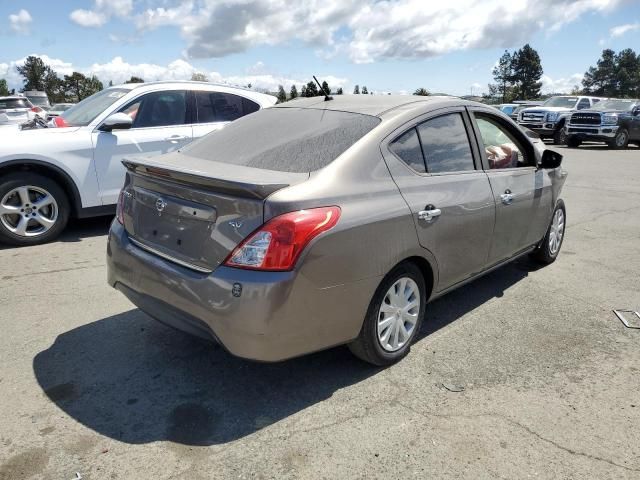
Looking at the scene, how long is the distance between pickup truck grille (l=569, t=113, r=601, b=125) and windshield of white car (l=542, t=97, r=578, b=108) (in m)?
3.53

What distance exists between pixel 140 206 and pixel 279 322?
4.13ft

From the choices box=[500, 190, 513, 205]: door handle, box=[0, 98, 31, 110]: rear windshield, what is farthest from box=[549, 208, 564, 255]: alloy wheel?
box=[0, 98, 31, 110]: rear windshield

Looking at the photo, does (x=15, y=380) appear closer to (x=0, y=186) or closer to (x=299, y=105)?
(x=299, y=105)

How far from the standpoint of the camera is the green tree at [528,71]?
9369 cm

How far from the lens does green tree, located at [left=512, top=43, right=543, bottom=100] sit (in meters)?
93.7

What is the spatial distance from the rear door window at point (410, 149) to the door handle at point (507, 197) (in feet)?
3.20

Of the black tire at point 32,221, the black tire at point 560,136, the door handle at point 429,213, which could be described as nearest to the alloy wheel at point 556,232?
the door handle at point 429,213

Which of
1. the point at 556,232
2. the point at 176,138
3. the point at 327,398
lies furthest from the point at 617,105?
the point at 327,398

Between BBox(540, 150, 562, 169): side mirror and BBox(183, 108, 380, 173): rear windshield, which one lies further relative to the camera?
BBox(540, 150, 562, 169): side mirror

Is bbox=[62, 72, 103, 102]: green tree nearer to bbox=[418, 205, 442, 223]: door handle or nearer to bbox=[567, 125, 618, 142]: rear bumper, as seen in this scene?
bbox=[567, 125, 618, 142]: rear bumper

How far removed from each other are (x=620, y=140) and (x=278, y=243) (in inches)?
856

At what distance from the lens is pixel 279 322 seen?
2.66 m

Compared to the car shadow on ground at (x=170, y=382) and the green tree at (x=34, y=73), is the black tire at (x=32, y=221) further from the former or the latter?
the green tree at (x=34, y=73)

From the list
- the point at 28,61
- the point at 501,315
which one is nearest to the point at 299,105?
the point at 501,315
